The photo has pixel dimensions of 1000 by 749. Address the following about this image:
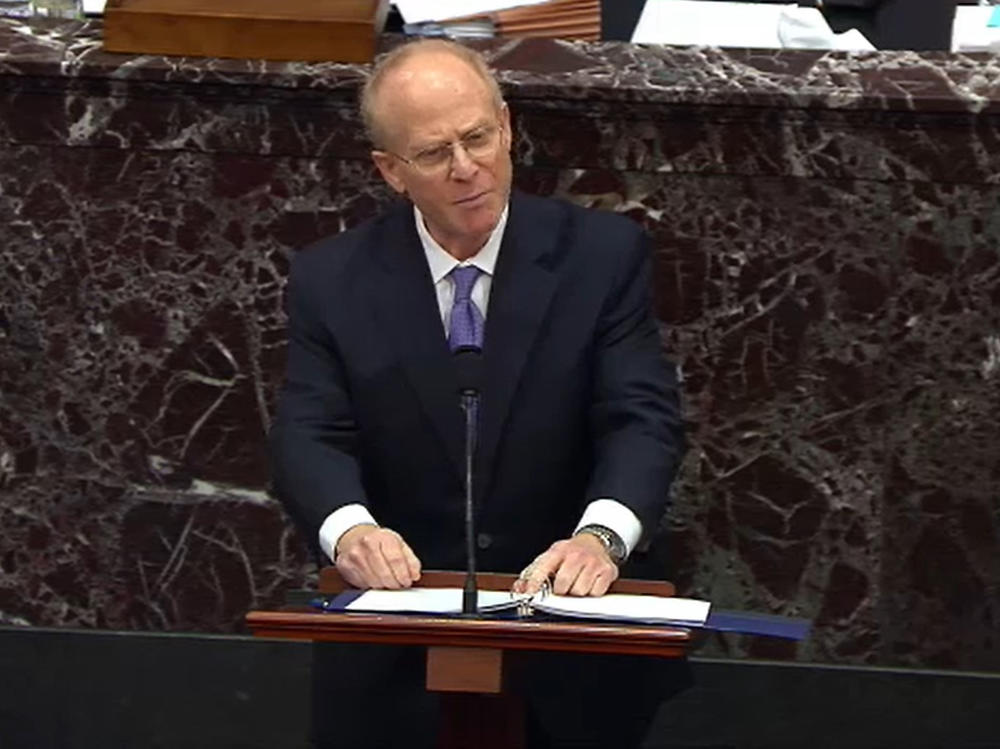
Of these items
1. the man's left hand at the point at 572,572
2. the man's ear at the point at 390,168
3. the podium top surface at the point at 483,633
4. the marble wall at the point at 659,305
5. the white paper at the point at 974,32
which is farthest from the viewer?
the white paper at the point at 974,32

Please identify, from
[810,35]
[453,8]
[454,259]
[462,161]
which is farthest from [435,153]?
[810,35]

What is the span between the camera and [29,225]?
391 cm

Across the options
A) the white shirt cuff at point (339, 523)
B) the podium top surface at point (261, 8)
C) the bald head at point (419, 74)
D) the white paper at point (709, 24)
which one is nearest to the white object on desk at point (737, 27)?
the white paper at point (709, 24)

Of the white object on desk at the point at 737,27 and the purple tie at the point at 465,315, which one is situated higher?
the white object on desk at the point at 737,27

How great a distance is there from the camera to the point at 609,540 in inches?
119

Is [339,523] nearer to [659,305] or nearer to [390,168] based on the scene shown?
[390,168]

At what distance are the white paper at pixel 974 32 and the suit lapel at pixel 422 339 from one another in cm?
121

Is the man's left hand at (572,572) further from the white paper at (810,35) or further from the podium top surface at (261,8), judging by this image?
the white paper at (810,35)

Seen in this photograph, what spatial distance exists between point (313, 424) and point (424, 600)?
542 mm

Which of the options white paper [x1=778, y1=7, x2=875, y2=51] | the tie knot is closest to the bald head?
the tie knot

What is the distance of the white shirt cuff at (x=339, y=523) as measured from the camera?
3070mm

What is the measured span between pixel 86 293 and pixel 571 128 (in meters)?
0.90

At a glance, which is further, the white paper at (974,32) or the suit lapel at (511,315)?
the white paper at (974,32)

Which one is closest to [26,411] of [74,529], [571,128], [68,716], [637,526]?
[74,529]
